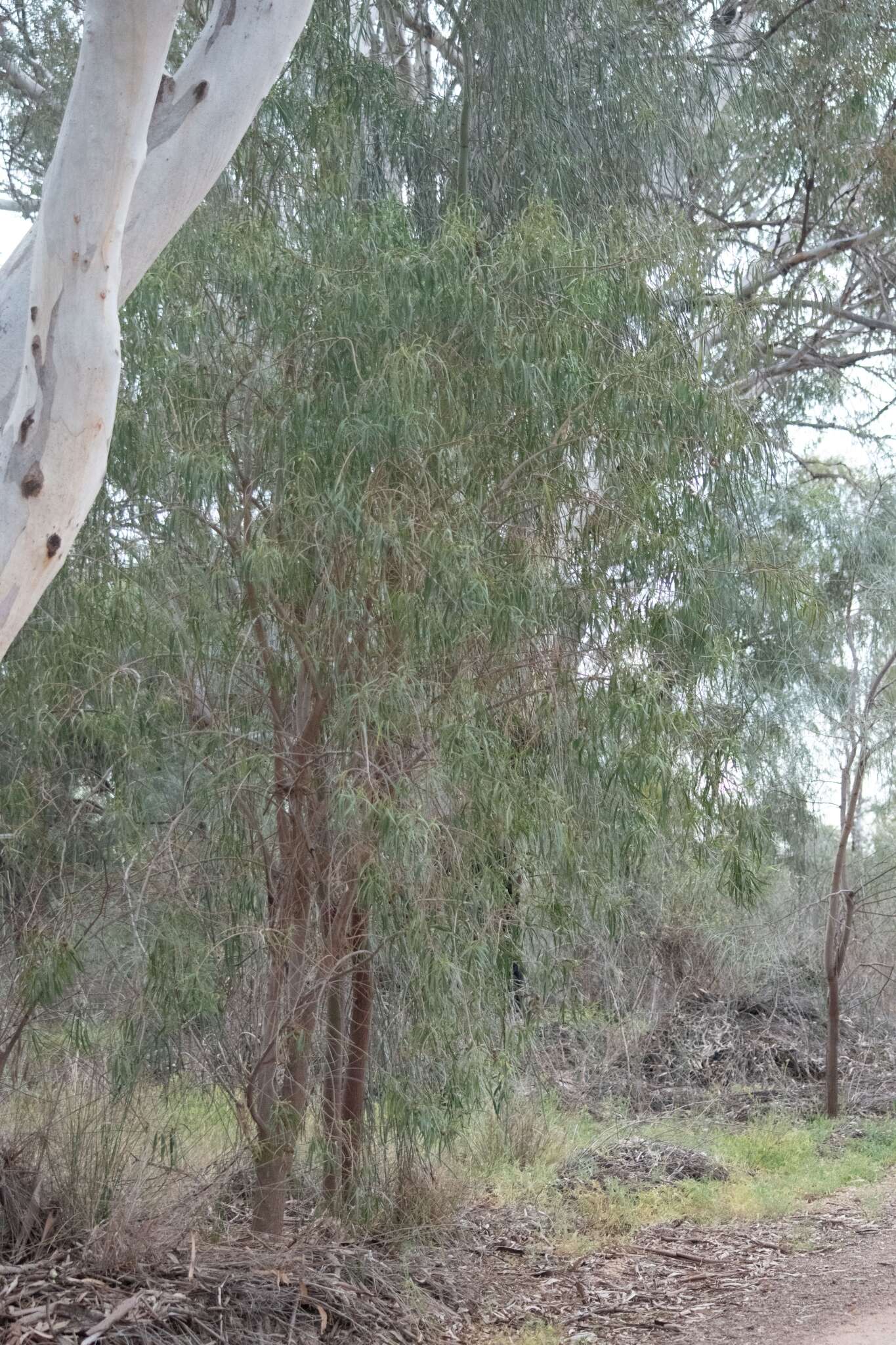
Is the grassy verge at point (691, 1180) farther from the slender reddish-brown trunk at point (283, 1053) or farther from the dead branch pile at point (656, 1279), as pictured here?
the slender reddish-brown trunk at point (283, 1053)

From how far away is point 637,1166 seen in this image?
7754mm

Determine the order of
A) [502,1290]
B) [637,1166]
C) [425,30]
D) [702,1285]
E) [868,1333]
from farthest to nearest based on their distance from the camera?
[637,1166] → [425,30] → [702,1285] → [502,1290] → [868,1333]

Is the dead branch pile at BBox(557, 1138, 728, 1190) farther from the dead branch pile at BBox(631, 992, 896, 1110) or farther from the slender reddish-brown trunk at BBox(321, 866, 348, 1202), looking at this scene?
the slender reddish-brown trunk at BBox(321, 866, 348, 1202)

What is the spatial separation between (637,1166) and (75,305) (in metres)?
6.37

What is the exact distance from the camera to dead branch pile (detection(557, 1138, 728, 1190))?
7371 millimetres

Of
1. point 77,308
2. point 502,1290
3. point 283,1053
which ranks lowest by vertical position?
point 502,1290

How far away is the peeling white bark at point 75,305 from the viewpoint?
2842 mm

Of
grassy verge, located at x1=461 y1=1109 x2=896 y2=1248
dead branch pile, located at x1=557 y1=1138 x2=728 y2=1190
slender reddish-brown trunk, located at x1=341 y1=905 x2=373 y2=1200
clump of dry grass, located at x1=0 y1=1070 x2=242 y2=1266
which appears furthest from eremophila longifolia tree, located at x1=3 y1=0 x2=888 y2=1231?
dead branch pile, located at x1=557 y1=1138 x2=728 y2=1190

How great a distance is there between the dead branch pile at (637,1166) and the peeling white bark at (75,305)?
5.54 m

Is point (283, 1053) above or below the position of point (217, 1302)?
above

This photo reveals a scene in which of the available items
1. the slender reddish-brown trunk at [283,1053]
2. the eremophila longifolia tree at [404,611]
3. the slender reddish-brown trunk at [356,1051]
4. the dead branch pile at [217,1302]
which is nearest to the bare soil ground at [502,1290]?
the dead branch pile at [217,1302]

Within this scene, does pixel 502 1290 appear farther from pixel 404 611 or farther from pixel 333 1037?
pixel 404 611

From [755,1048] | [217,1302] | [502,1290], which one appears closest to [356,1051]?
[217,1302]

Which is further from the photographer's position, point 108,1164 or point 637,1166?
point 637,1166
